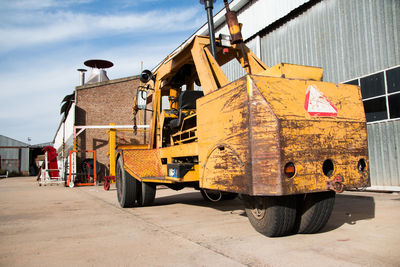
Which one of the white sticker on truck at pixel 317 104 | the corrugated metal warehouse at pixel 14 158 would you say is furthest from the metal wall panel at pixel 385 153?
the corrugated metal warehouse at pixel 14 158

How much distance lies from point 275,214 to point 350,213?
2515mm

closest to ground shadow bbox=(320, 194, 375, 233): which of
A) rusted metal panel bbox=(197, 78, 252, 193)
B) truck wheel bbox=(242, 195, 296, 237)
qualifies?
truck wheel bbox=(242, 195, 296, 237)

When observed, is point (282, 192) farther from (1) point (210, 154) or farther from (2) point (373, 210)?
(2) point (373, 210)

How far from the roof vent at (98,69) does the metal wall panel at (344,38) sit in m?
21.2

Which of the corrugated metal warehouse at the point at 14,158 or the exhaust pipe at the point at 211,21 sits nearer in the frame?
the exhaust pipe at the point at 211,21

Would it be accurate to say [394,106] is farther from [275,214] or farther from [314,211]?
[275,214]

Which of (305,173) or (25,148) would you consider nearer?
(305,173)

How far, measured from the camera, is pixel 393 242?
3451 millimetres

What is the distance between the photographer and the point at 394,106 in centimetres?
848

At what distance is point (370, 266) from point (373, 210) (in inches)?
134

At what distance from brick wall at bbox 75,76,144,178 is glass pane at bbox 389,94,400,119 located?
1686cm

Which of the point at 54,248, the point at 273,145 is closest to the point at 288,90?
the point at 273,145

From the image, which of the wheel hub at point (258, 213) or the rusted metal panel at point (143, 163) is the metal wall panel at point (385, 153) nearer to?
the rusted metal panel at point (143, 163)

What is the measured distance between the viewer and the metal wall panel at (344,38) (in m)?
8.61
